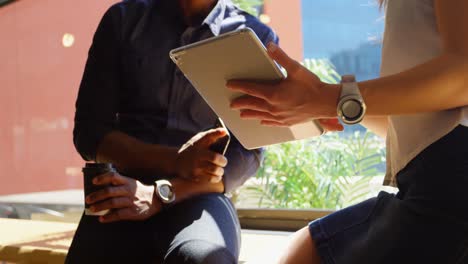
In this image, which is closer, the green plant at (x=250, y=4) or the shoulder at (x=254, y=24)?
the shoulder at (x=254, y=24)

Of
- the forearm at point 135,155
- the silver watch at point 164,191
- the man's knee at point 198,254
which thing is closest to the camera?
the man's knee at point 198,254

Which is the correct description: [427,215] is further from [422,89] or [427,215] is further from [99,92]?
[99,92]

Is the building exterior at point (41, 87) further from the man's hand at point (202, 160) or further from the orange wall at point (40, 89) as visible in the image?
the man's hand at point (202, 160)

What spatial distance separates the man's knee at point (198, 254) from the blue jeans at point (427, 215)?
1.37 ft

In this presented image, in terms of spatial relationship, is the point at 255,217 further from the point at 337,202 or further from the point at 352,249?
the point at 352,249

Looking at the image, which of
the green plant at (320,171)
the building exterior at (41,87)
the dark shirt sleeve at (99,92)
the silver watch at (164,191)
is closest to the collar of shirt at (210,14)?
the dark shirt sleeve at (99,92)

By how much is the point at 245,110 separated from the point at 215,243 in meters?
0.48

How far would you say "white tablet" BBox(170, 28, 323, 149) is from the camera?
113 centimetres

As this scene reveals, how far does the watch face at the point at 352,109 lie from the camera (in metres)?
0.99

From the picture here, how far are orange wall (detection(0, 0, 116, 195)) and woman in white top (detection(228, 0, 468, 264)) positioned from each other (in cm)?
319

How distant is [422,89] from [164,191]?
0.91 metres

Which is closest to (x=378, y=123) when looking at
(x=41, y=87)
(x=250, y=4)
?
(x=250, y=4)

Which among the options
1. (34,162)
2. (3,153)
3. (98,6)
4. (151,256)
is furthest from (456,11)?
(3,153)

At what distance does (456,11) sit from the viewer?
2.97 feet
